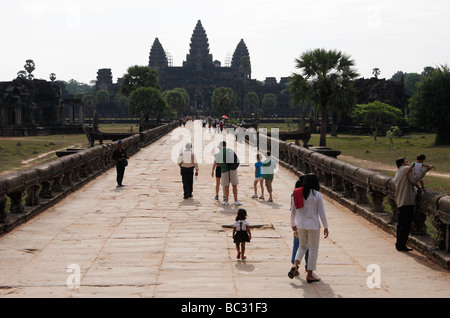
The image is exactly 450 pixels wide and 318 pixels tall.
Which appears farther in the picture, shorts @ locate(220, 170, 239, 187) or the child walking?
shorts @ locate(220, 170, 239, 187)

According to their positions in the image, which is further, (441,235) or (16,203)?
(16,203)

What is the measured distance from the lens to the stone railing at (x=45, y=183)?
1056 cm

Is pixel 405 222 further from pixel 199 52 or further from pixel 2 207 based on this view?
pixel 199 52

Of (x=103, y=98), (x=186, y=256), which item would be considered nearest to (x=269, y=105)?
(x=103, y=98)

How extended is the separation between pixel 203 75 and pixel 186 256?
173532mm

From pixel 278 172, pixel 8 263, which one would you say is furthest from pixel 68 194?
pixel 278 172

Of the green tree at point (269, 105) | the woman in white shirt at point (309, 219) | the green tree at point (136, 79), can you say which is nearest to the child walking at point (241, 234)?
the woman in white shirt at point (309, 219)

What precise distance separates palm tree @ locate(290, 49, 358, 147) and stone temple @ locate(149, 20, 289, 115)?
123 meters

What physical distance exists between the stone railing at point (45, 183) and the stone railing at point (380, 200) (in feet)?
22.8

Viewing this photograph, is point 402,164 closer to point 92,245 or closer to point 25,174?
point 92,245

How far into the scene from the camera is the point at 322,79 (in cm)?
4081

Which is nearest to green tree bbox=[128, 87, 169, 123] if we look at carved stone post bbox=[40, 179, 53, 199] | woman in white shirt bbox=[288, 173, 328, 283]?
carved stone post bbox=[40, 179, 53, 199]

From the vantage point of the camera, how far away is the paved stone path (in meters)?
6.80

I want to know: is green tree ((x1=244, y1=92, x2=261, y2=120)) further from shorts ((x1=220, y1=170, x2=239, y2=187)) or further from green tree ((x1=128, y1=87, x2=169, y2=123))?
shorts ((x1=220, y1=170, x2=239, y2=187))
